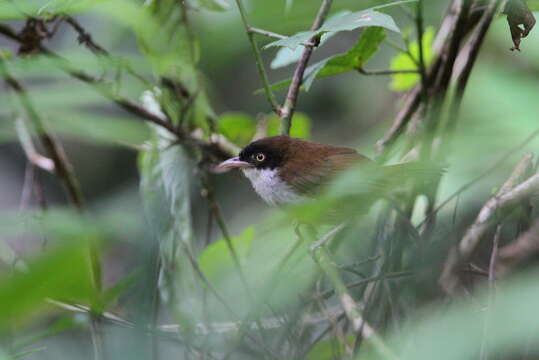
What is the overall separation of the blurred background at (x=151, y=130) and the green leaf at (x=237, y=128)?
46 mm

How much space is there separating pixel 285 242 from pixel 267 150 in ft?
3.95

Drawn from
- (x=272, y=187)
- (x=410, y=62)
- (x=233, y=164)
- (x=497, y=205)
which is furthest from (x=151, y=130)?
(x=497, y=205)

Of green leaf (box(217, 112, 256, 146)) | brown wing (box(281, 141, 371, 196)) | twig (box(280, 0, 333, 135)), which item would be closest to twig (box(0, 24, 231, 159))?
green leaf (box(217, 112, 256, 146))

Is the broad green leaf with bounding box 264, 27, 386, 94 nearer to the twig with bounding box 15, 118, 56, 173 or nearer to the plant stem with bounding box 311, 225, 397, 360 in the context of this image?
the plant stem with bounding box 311, 225, 397, 360

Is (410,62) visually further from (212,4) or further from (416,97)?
(212,4)

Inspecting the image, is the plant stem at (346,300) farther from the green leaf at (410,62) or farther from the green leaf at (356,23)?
the green leaf at (410,62)

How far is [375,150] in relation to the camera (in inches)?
126

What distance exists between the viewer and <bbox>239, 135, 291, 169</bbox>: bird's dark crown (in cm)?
333

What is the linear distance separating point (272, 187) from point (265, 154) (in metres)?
0.20

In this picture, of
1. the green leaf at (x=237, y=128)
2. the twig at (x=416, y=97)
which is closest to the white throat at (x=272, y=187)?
the green leaf at (x=237, y=128)

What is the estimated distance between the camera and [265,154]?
343 centimetres

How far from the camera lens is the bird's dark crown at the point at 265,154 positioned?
333 centimetres

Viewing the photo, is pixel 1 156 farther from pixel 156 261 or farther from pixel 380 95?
pixel 156 261

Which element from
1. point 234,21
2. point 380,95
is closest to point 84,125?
point 234,21
